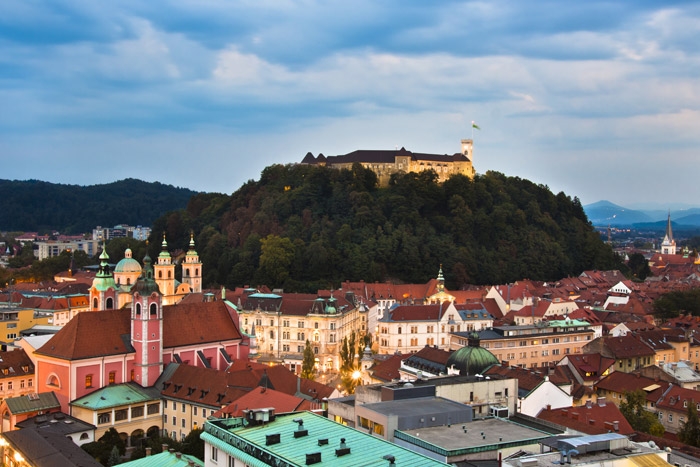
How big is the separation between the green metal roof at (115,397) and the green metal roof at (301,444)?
18.7m

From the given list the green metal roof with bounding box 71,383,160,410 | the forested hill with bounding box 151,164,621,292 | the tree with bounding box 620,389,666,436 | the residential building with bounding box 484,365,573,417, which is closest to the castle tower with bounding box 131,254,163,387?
the green metal roof with bounding box 71,383,160,410

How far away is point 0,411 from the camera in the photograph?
42.4 meters

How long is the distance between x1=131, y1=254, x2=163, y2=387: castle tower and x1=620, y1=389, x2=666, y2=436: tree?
2550 centimetres

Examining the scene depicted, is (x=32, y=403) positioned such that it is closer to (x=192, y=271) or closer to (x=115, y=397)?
(x=115, y=397)

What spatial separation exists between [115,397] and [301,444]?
75.6 feet

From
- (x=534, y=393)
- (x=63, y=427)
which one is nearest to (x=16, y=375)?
(x=63, y=427)

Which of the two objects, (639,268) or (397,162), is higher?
(397,162)

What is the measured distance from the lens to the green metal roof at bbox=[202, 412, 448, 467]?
2112 cm

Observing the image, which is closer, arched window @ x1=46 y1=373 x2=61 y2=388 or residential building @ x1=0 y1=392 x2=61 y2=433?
residential building @ x1=0 y1=392 x2=61 y2=433

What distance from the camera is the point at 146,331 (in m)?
45.0

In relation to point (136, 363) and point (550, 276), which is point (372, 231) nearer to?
point (550, 276)

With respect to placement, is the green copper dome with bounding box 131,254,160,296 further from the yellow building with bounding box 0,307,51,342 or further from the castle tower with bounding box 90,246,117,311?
the yellow building with bounding box 0,307,51,342

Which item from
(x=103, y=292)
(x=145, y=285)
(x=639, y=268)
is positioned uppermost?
(x=145, y=285)

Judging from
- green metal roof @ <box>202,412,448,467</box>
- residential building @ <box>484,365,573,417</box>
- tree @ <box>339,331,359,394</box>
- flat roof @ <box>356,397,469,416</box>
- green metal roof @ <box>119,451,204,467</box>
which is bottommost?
tree @ <box>339,331,359,394</box>
